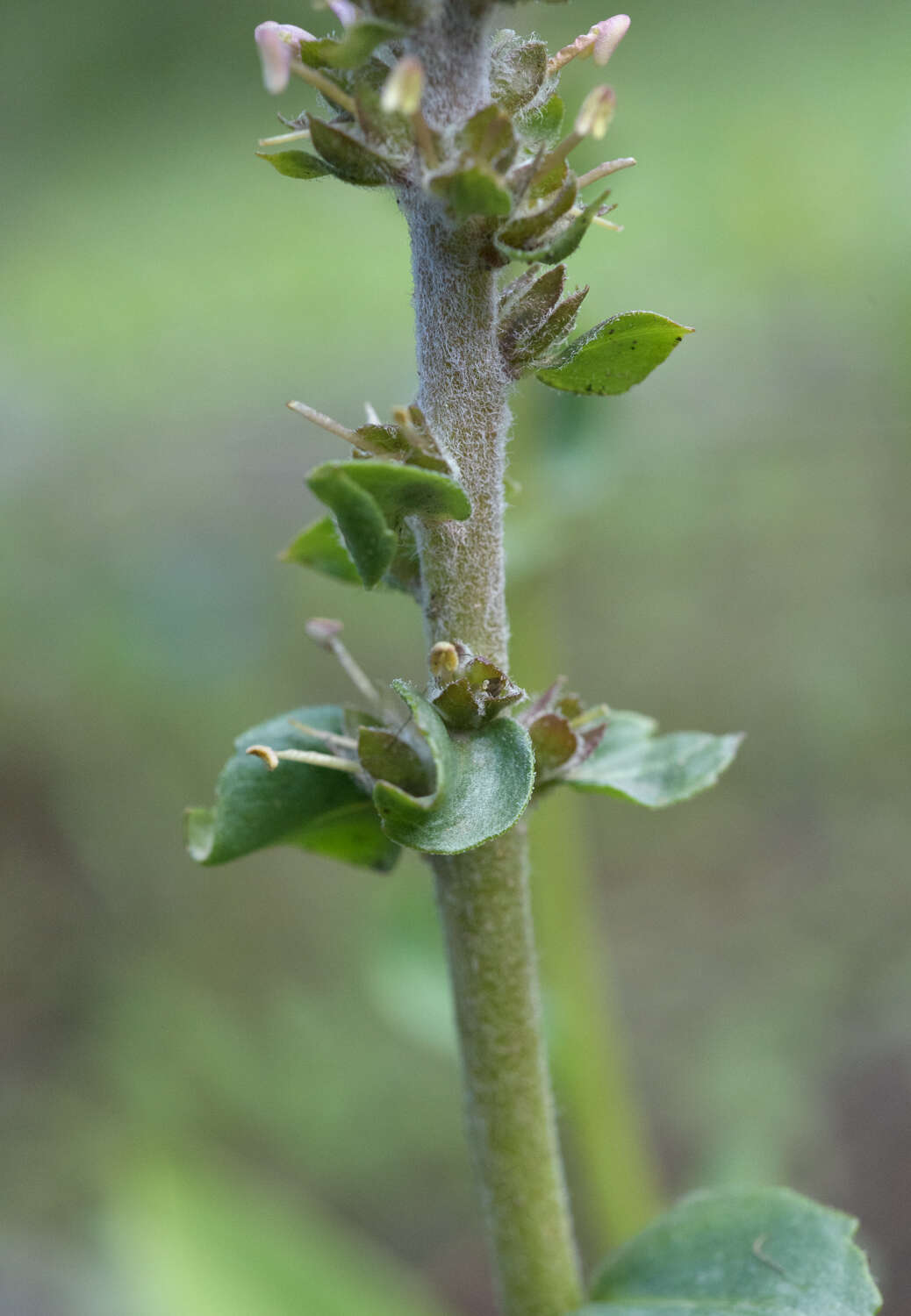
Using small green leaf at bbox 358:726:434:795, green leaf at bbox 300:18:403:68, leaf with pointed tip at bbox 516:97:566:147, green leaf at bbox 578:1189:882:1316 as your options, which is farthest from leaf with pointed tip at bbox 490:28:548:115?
green leaf at bbox 578:1189:882:1316

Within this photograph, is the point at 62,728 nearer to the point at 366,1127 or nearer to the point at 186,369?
the point at 366,1127

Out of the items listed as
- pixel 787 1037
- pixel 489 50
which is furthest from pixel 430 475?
pixel 787 1037

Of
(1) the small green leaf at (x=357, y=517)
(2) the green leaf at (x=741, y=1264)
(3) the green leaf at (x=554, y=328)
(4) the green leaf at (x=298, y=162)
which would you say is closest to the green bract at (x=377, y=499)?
(1) the small green leaf at (x=357, y=517)

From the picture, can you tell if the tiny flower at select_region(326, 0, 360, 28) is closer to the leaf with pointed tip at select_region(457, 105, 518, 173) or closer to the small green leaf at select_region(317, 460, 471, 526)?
the leaf with pointed tip at select_region(457, 105, 518, 173)

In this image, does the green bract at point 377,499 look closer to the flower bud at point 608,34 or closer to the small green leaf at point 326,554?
the small green leaf at point 326,554

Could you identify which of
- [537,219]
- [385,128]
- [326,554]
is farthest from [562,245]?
[326,554]
